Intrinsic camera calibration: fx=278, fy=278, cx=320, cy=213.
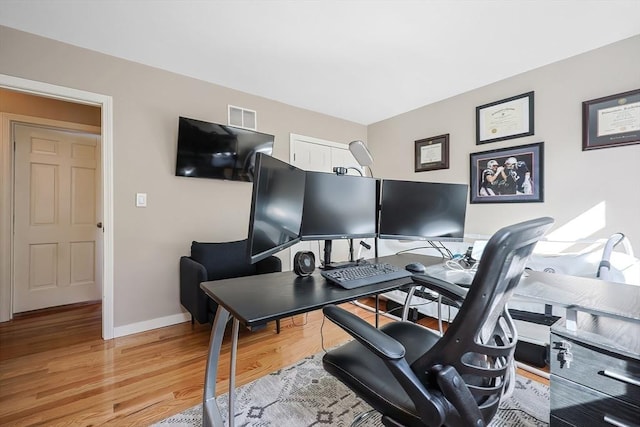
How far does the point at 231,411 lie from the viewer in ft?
3.99

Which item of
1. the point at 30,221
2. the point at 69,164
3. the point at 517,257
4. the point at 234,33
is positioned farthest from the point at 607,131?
the point at 30,221

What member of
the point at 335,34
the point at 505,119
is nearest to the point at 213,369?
the point at 335,34

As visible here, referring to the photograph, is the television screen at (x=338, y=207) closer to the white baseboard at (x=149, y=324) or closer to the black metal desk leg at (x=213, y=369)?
the black metal desk leg at (x=213, y=369)

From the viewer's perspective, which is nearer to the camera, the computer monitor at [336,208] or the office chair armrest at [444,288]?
the office chair armrest at [444,288]

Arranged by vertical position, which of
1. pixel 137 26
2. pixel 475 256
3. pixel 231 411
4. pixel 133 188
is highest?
pixel 137 26

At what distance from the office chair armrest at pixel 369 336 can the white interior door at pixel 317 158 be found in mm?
2432

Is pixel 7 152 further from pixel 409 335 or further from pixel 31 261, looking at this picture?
pixel 409 335

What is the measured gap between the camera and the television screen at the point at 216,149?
2.65 metres

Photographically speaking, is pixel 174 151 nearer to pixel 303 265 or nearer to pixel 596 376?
pixel 303 265

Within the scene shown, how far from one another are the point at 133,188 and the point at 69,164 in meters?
1.38

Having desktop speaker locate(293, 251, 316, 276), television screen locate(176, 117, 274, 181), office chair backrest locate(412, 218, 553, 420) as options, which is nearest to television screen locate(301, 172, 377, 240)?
desktop speaker locate(293, 251, 316, 276)

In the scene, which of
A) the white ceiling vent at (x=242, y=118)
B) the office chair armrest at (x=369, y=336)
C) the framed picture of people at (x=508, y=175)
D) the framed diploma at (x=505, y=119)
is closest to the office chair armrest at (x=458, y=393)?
the office chair armrest at (x=369, y=336)

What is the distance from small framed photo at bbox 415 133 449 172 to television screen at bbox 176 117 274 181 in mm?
1870

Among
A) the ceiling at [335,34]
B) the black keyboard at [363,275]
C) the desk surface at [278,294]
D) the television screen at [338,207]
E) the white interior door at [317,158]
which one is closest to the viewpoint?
the desk surface at [278,294]
